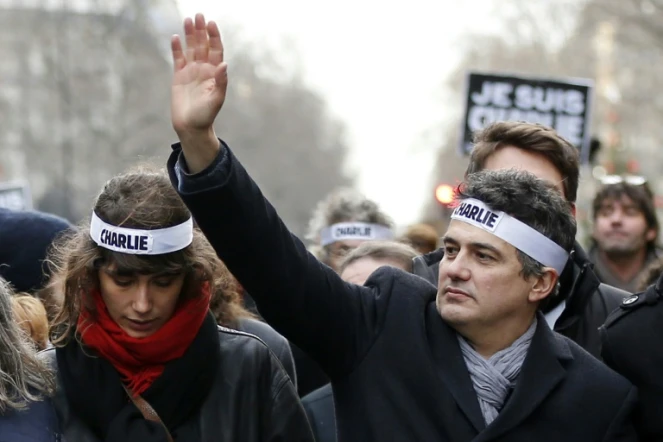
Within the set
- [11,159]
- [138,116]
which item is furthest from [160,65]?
[11,159]

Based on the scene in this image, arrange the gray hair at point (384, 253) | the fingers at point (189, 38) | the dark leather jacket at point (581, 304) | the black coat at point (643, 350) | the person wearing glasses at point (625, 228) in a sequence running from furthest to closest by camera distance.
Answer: the person wearing glasses at point (625, 228), the gray hair at point (384, 253), the dark leather jacket at point (581, 304), the black coat at point (643, 350), the fingers at point (189, 38)

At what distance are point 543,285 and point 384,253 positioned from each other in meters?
1.92

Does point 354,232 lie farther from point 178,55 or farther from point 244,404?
point 178,55

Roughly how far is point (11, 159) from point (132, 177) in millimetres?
46901

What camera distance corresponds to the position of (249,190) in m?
Result: 3.88

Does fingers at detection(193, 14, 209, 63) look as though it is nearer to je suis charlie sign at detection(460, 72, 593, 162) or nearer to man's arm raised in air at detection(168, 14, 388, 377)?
man's arm raised in air at detection(168, 14, 388, 377)

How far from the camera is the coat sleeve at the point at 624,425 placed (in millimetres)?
4109

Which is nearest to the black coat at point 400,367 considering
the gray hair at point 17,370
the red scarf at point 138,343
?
the red scarf at point 138,343

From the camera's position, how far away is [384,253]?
6.27 m

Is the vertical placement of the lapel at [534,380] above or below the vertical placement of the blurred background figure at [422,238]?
above

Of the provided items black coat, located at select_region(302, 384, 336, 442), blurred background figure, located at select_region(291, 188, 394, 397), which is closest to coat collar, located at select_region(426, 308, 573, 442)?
black coat, located at select_region(302, 384, 336, 442)

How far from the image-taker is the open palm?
151 inches

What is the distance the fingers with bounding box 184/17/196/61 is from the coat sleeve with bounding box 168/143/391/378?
0.27m

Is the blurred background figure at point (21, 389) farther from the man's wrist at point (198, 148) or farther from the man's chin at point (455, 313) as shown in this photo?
the man's chin at point (455, 313)
